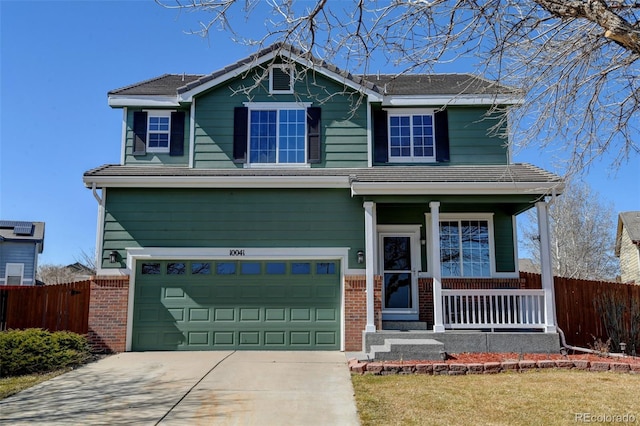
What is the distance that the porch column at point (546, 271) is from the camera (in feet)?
34.1

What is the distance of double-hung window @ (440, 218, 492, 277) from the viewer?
39.7ft

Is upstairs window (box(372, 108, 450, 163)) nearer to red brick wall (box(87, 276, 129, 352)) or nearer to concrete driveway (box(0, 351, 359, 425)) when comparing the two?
concrete driveway (box(0, 351, 359, 425))

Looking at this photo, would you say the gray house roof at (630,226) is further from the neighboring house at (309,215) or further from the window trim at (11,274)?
the window trim at (11,274)

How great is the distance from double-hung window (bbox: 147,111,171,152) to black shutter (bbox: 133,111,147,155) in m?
0.10

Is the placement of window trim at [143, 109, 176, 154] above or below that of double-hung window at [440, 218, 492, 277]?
above

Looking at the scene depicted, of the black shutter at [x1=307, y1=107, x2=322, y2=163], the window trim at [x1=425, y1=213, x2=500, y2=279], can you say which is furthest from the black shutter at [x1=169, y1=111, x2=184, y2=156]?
→ the window trim at [x1=425, y1=213, x2=500, y2=279]

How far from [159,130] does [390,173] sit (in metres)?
5.88

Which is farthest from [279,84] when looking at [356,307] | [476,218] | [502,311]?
[502,311]

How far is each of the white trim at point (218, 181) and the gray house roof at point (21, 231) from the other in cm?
1734

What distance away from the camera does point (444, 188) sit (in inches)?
422

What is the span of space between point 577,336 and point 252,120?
952cm

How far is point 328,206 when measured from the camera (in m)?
11.5

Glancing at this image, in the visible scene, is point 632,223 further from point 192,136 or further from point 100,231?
point 100,231

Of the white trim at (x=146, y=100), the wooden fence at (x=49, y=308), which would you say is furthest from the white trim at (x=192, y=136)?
the wooden fence at (x=49, y=308)
